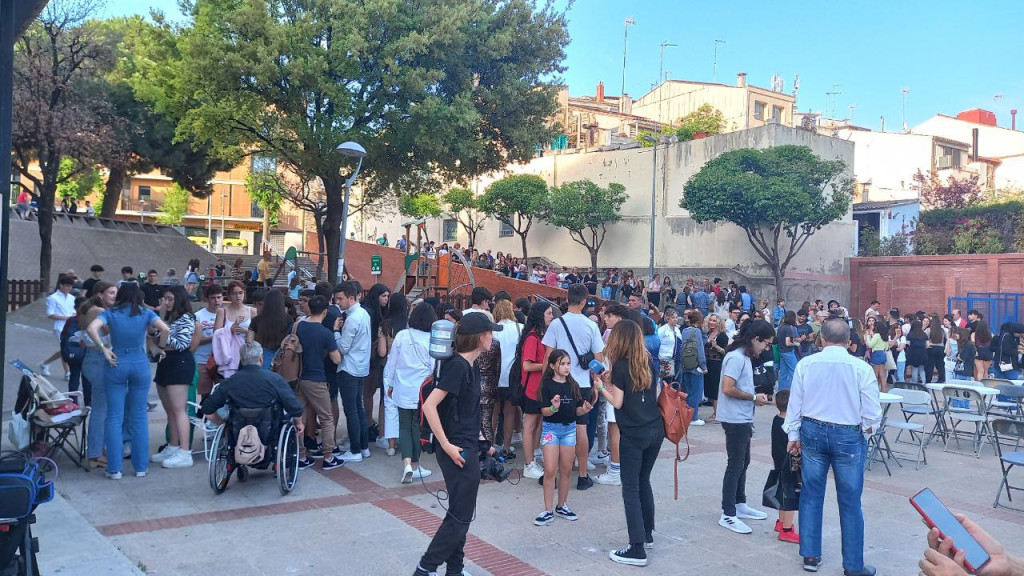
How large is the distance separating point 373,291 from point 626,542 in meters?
4.45

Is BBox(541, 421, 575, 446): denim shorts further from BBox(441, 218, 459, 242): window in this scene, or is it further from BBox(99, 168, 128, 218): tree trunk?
BBox(441, 218, 459, 242): window

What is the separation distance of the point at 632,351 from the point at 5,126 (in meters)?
4.64

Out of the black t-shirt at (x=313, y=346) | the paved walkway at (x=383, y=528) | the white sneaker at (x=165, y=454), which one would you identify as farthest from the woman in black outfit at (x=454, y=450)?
the white sneaker at (x=165, y=454)

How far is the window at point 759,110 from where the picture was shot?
45312 millimetres

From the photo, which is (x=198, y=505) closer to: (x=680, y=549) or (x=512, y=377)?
(x=512, y=377)

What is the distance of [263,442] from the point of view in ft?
21.8

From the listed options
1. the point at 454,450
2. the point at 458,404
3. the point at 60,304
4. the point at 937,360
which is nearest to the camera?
the point at 454,450

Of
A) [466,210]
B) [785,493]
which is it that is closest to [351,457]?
[785,493]

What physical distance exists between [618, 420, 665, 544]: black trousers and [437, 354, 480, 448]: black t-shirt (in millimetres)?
1340

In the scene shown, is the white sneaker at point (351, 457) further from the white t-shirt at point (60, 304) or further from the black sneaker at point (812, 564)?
the white t-shirt at point (60, 304)

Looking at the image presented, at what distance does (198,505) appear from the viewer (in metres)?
6.42

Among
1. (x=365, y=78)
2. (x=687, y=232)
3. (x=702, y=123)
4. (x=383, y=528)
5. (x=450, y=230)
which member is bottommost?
(x=383, y=528)

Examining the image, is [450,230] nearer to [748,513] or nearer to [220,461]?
[220,461]

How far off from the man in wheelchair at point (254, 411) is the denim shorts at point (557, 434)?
216 centimetres
